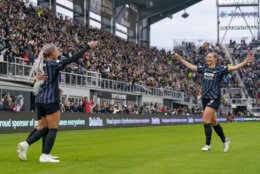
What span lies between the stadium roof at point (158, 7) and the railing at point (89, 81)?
Result: 55.6 feet

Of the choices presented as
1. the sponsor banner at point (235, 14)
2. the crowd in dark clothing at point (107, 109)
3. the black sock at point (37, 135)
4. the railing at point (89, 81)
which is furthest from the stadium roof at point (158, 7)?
the black sock at point (37, 135)

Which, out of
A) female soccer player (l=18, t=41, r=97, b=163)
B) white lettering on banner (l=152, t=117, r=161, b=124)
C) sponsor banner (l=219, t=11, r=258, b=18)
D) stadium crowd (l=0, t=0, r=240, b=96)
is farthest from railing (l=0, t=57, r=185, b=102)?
sponsor banner (l=219, t=11, r=258, b=18)

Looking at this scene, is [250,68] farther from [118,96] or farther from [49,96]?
[49,96]

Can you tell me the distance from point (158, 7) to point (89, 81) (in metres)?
38.7

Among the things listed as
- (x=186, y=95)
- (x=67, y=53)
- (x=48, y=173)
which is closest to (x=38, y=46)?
(x=67, y=53)

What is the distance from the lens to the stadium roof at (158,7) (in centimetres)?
6981

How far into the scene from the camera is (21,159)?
30.6ft

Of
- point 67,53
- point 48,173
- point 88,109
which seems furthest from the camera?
point 67,53

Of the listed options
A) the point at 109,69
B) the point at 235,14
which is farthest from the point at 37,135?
the point at 235,14

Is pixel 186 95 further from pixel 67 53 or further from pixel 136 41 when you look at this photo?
pixel 67 53

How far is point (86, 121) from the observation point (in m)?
31.0

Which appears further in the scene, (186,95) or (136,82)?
(186,95)

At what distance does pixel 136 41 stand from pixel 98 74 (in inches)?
1313

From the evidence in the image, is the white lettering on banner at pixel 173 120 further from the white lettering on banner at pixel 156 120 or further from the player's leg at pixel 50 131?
the player's leg at pixel 50 131
